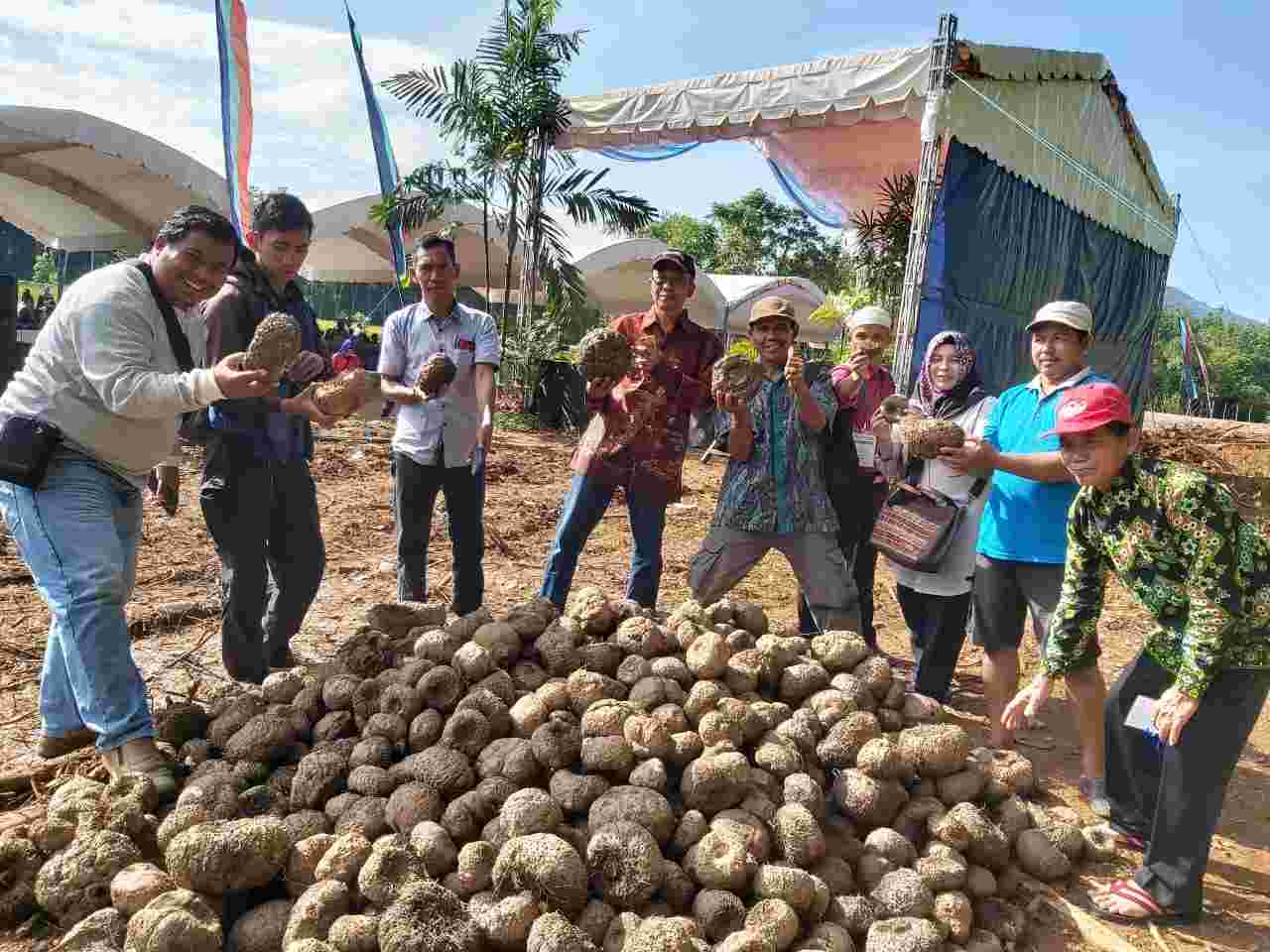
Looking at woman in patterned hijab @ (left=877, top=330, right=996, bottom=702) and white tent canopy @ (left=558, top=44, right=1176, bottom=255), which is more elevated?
white tent canopy @ (left=558, top=44, right=1176, bottom=255)

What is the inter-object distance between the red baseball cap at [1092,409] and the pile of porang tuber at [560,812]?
49.4 inches

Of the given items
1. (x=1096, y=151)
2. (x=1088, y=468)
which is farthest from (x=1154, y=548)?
(x=1096, y=151)

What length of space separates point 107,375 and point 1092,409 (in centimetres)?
307

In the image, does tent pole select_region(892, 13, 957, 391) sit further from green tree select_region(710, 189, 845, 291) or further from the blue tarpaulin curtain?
green tree select_region(710, 189, 845, 291)

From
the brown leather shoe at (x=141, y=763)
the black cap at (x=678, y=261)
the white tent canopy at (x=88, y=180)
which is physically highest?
the white tent canopy at (x=88, y=180)

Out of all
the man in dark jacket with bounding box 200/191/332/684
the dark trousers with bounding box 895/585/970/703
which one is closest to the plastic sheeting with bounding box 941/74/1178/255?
the dark trousers with bounding box 895/585/970/703

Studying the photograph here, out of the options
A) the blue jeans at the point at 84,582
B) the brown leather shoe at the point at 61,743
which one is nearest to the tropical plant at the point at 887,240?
the blue jeans at the point at 84,582

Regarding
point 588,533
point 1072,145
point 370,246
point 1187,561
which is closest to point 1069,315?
point 1187,561

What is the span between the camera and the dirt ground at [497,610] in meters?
3.13

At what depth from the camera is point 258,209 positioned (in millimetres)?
3697

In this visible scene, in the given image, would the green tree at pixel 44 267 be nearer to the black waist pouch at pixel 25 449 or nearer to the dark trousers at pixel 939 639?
the black waist pouch at pixel 25 449

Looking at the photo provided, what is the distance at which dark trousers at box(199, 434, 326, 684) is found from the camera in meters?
3.65

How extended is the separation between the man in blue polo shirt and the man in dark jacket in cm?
277

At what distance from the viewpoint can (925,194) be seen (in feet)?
24.5
